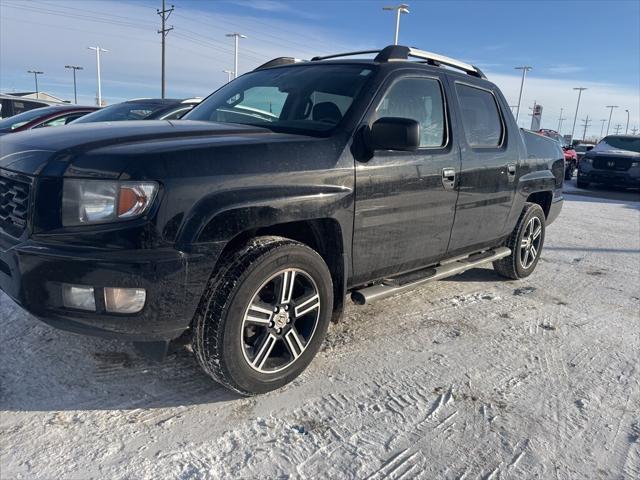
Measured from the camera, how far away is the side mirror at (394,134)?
2.87m

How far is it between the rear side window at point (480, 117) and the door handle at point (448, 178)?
43cm

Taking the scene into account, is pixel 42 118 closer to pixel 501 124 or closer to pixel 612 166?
pixel 501 124

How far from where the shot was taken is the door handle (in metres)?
3.57

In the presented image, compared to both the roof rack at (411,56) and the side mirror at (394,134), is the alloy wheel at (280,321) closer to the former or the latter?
the side mirror at (394,134)

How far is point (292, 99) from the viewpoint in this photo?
3.48 meters

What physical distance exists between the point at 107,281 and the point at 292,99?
6.09 ft

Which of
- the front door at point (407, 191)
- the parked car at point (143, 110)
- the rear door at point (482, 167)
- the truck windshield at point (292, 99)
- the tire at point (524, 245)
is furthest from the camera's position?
the parked car at point (143, 110)

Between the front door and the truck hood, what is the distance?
569 mm

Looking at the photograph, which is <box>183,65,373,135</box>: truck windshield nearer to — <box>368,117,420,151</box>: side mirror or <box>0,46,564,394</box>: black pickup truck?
<box>0,46,564,394</box>: black pickup truck

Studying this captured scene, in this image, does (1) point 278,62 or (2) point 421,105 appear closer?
(2) point 421,105

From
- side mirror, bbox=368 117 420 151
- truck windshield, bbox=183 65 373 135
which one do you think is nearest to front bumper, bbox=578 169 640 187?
truck windshield, bbox=183 65 373 135

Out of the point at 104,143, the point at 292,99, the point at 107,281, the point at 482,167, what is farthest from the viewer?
the point at 482,167

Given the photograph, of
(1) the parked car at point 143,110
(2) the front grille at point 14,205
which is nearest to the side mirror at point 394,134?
(2) the front grille at point 14,205

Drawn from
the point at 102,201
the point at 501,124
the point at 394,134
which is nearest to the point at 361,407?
the point at 394,134
